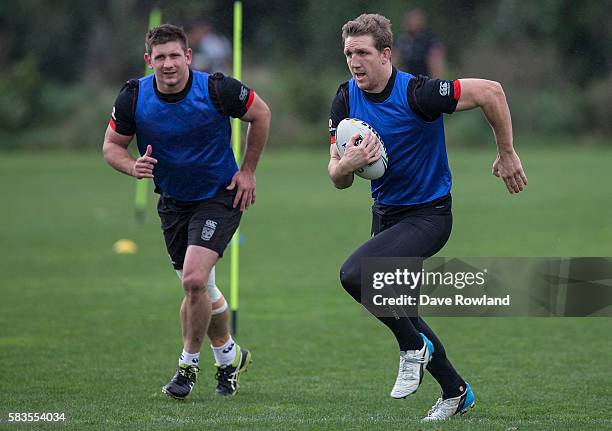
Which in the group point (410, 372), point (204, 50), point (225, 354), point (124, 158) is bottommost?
point (225, 354)

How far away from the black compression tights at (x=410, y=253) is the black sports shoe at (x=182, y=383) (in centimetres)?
128

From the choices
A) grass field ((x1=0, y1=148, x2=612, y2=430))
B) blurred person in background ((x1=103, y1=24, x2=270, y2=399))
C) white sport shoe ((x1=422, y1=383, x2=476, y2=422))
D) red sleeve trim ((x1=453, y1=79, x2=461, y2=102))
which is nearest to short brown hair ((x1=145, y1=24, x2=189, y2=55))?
blurred person in background ((x1=103, y1=24, x2=270, y2=399))

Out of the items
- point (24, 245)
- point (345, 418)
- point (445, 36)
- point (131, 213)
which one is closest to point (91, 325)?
point (345, 418)

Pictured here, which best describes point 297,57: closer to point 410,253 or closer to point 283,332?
point 283,332

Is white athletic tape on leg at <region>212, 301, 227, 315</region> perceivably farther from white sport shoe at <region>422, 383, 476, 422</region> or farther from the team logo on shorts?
white sport shoe at <region>422, 383, 476, 422</region>

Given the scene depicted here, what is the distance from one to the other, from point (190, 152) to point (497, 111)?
77.5 inches

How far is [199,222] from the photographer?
6.89 m

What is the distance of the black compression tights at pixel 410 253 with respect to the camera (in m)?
6.03

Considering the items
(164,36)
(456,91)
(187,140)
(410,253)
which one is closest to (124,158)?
(187,140)

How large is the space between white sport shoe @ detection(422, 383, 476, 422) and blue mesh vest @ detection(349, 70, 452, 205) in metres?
1.12

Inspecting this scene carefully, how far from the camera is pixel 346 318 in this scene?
10.0 meters

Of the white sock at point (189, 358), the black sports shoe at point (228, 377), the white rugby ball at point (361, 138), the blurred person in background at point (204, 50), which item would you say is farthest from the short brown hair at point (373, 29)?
the blurred person in background at point (204, 50)

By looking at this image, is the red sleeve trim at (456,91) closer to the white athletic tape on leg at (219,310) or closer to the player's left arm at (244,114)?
the player's left arm at (244,114)

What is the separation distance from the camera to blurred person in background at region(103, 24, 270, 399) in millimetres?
6730
